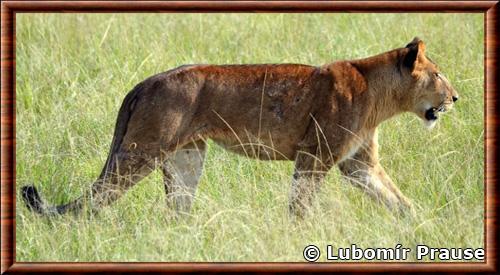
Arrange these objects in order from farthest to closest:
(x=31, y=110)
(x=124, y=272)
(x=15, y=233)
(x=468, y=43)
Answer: (x=468, y=43) → (x=31, y=110) → (x=15, y=233) → (x=124, y=272)

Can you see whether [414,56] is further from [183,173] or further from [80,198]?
[80,198]

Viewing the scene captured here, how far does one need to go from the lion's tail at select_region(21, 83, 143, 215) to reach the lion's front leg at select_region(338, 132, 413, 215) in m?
1.61

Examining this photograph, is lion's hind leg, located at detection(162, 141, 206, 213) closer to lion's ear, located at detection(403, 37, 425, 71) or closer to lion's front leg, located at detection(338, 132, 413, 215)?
lion's front leg, located at detection(338, 132, 413, 215)

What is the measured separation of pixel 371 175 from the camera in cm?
887

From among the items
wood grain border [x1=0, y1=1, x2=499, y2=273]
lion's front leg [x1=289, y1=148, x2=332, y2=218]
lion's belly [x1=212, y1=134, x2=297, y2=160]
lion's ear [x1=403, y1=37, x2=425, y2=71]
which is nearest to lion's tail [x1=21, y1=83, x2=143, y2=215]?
wood grain border [x1=0, y1=1, x2=499, y2=273]

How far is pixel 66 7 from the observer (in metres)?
8.64

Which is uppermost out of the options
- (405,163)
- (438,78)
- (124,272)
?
(438,78)

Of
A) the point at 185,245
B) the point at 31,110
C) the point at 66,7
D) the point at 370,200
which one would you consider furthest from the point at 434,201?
the point at 31,110

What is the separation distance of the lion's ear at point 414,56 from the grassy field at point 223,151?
0.78 m

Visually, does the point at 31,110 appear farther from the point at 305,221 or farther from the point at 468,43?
the point at 468,43

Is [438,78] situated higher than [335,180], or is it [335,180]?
[438,78]

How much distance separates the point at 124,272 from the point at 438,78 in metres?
2.91

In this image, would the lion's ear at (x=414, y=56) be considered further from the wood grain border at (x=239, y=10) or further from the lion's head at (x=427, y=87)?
the wood grain border at (x=239, y=10)

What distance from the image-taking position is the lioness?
27.8ft
